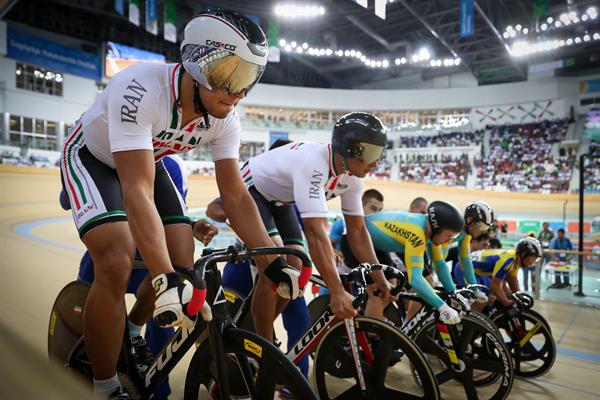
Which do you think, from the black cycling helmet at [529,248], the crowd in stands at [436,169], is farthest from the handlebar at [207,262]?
the crowd in stands at [436,169]

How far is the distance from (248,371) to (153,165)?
0.68m

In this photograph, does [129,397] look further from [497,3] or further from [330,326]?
[497,3]

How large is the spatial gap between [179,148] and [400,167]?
25255mm

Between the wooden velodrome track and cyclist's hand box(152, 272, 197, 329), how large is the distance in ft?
0.87

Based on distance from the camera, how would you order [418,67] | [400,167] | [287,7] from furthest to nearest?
[418,67] < [400,167] < [287,7]

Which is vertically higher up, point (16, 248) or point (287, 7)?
point (287, 7)

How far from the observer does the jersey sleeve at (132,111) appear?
128 cm

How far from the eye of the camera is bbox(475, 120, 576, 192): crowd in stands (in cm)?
2070

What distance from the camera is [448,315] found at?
2.14 m

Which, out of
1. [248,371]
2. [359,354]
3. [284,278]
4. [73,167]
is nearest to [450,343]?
[359,354]

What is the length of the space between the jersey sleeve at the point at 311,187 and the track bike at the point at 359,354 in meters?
0.33

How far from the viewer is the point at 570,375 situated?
2.81 m

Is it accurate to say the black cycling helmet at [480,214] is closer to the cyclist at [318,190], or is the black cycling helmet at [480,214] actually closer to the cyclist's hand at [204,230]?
the cyclist at [318,190]

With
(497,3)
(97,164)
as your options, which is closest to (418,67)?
(497,3)
